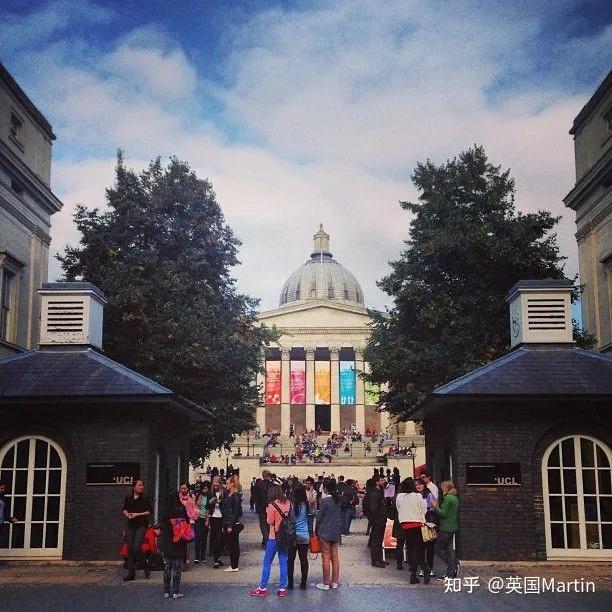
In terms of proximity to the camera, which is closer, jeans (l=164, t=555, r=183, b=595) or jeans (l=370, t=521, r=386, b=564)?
jeans (l=164, t=555, r=183, b=595)

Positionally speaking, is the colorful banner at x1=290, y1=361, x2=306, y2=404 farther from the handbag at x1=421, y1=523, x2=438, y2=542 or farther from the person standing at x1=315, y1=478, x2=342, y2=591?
the person standing at x1=315, y1=478, x2=342, y2=591

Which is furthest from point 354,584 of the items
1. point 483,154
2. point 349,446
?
point 349,446

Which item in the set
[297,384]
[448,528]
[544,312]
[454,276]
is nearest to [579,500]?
[448,528]

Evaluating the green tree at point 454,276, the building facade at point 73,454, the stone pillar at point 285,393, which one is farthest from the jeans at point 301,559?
the stone pillar at point 285,393

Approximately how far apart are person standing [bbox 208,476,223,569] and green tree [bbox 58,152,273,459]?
8508mm

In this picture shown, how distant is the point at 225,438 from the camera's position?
2922cm

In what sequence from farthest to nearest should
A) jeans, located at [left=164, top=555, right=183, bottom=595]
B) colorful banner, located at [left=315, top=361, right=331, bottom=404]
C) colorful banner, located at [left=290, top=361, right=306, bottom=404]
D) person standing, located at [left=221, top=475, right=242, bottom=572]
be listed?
colorful banner, located at [left=315, top=361, right=331, bottom=404] → colorful banner, located at [left=290, top=361, right=306, bottom=404] → person standing, located at [left=221, top=475, right=242, bottom=572] → jeans, located at [left=164, top=555, right=183, bottom=595]

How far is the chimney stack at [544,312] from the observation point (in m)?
17.8

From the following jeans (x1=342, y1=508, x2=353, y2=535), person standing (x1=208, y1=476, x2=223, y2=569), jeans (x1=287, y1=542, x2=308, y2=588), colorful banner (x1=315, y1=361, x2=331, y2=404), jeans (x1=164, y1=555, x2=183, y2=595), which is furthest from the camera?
colorful banner (x1=315, y1=361, x2=331, y2=404)

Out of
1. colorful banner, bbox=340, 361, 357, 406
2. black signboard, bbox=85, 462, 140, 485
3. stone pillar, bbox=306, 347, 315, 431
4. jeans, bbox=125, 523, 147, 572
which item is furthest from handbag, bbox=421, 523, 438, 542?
stone pillar, bbox=306, 347, 315, 431

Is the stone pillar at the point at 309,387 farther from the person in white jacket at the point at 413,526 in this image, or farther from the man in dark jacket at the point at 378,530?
the person in white jacket at the point at 413,526

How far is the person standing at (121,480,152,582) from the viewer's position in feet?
44.0

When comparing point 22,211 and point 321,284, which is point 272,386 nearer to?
point 321,284

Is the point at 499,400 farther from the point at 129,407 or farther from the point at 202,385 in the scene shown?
the point at 202,385
